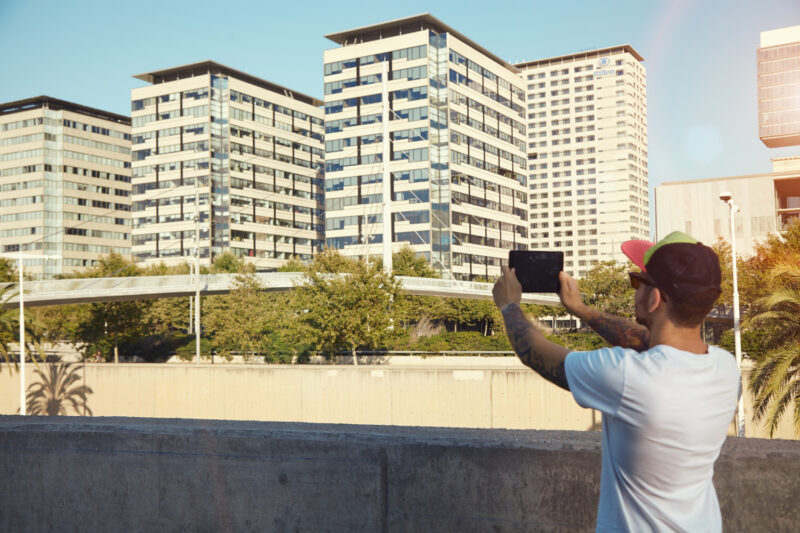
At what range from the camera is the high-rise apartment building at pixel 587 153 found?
18175 cm

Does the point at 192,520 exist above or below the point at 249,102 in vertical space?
below

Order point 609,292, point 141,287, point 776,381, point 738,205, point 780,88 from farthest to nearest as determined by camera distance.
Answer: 1. point 780,88
2. point 738,205
3. point 609,292
4. point 141,287
5. point 776,381

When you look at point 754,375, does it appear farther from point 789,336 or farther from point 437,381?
point 437,381

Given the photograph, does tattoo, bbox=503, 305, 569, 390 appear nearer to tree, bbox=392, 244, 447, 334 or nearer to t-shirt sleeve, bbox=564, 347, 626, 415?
t-shirt sleeve, bbox=564, 347, 626, 415

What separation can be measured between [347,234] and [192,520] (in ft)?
337

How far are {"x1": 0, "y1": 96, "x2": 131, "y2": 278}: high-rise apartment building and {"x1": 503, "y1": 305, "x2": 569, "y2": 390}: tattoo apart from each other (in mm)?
141153

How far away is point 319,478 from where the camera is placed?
3.56 m

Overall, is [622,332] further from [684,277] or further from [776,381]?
[776,381]

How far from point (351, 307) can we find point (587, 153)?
502 ft

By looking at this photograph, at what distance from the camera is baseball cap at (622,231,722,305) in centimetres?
203

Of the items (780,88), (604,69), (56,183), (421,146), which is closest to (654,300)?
(421,146)

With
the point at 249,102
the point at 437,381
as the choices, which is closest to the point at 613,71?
the point at 249,102

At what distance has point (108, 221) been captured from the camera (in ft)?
468

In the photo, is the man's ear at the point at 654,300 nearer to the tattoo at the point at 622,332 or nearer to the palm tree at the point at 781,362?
the tattoo at the point at 622,332
